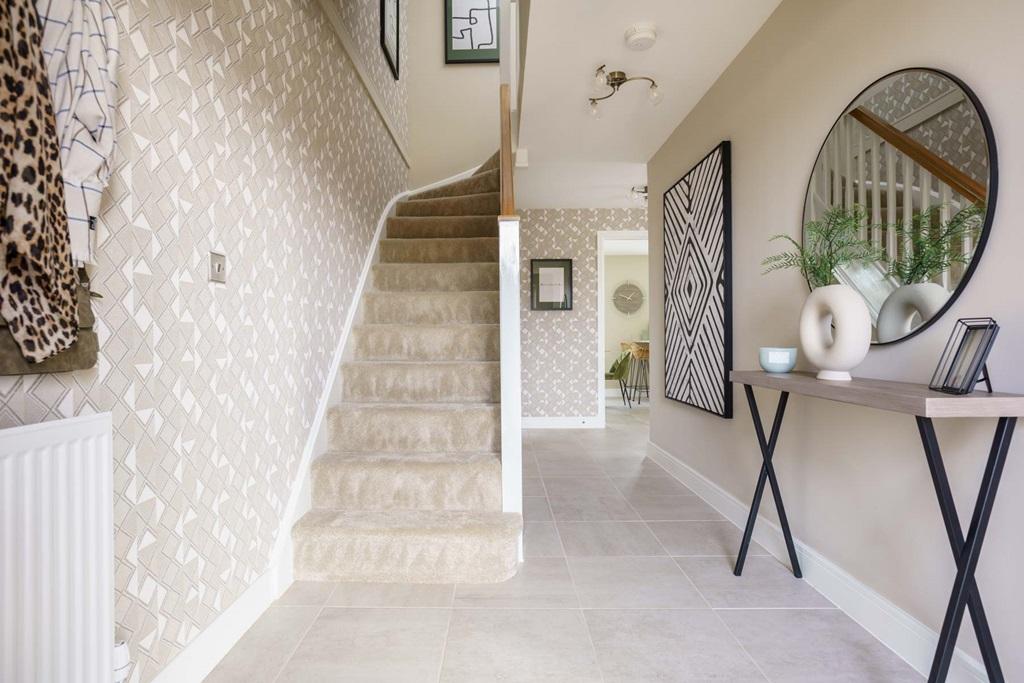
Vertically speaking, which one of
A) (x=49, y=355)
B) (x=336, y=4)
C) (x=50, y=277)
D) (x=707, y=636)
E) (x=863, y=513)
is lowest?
(x=707, y=636)

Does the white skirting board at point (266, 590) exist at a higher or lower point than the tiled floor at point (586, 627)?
higher

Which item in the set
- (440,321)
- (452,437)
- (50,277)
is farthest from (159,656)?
(440,321)

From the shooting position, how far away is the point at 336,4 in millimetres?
2549

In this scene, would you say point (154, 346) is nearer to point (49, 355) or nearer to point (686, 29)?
point (49, 355)

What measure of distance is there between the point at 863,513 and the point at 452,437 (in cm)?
157

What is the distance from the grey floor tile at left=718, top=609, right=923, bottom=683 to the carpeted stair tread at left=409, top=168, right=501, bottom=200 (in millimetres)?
3295

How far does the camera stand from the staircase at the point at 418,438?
1.82m

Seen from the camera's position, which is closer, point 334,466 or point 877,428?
point 877,428

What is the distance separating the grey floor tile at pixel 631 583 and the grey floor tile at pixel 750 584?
62 millimetres

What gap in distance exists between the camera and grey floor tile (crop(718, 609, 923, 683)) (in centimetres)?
133

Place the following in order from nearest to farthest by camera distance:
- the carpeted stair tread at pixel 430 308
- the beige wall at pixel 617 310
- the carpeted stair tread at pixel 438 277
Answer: the carpeted stair tread at pixel 430 308
the carpeted stair tread at pixel 438 277
the beige wall at pixel 617 310

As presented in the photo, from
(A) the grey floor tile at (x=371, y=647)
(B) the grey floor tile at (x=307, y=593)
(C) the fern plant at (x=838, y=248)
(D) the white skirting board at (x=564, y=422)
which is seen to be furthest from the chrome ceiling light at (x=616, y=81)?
(D) the white skirting board at (x=564, y=422)

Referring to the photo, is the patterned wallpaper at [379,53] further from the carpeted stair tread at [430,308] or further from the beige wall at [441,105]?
the carpeted stair tread at [430,308]

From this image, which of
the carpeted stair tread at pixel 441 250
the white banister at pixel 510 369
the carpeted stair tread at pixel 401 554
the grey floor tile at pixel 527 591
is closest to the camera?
the grey floor tile at pixel 527 591
